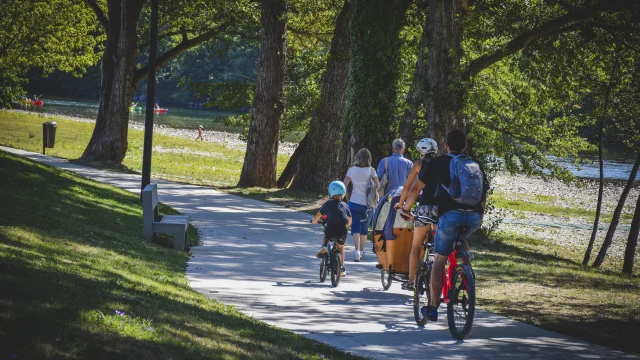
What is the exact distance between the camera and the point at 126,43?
27812 millimetres

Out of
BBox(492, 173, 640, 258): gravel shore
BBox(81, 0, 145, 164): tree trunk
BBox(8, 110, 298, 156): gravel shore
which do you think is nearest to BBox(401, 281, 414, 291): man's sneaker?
BBox(492, 173, 640, 258): gravel shore

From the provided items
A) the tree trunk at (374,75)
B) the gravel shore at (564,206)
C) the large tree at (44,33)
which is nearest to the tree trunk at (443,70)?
the tree trunk at (374,75)

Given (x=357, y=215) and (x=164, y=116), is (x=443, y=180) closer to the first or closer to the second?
(x=357, y=215)

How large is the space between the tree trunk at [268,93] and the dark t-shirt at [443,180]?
16.8 meters

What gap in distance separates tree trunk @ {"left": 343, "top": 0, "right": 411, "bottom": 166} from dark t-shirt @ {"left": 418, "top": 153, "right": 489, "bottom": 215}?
10.9m

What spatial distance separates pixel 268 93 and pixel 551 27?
9.57 m

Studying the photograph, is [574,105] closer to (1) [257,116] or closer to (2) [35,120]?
(1) [257,116]

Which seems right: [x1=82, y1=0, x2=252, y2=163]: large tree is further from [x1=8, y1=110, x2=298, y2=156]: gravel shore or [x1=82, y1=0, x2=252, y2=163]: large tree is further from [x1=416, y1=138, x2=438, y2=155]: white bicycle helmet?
[x1=8, y1=110, x2=298, y2=156]: gravel shore

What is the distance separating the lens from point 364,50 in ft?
60.5

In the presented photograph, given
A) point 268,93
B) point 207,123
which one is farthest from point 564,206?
point 207,123

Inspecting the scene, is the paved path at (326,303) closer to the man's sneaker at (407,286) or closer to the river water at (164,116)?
the man's sneaker at (407,286)

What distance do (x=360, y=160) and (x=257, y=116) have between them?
13.0 metres

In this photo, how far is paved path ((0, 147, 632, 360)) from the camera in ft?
23.9

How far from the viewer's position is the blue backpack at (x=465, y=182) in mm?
7180
